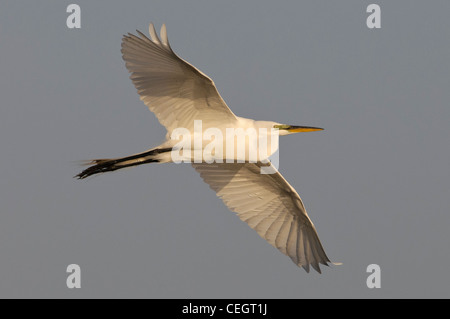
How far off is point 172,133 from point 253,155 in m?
1.21

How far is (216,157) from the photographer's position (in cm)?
1204

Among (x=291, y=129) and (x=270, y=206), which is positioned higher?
(x=291, y=129)

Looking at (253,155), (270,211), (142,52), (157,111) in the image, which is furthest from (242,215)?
(142,52)

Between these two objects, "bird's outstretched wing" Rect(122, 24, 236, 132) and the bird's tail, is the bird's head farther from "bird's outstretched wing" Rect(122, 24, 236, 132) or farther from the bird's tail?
the bird's tail

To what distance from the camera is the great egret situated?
11102 millimetres

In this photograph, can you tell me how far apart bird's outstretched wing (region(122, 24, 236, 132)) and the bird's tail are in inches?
16.3

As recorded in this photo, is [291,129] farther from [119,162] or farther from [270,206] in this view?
[119,162]

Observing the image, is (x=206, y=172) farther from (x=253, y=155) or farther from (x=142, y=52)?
(x=142, y=52)

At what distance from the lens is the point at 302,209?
42.0 ft

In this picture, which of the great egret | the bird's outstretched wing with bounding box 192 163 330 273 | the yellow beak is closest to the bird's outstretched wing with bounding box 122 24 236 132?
the great egret

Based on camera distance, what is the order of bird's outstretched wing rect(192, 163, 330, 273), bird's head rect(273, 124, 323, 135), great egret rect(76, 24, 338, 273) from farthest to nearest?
bird's outstretched wing rect(192, 163, 330, 273)
bird's head rect(273, 124, 323, 135)
great egret rect(76, 24, 338, 273)

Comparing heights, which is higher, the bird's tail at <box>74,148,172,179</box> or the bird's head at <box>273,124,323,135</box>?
Answer: the bird's head at <box>273,124,323,135</box>

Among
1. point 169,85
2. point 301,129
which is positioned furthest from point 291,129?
point 169,85

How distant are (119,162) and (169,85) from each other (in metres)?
1.32
